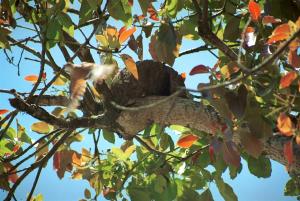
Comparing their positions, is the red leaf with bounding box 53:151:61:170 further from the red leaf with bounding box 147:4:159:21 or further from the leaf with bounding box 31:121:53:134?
the red leaf with bounding box 147:4:159:21

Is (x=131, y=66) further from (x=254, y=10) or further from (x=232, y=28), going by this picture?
(x=232, y=28)

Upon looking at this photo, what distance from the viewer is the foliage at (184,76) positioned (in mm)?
964

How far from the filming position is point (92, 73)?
51cm

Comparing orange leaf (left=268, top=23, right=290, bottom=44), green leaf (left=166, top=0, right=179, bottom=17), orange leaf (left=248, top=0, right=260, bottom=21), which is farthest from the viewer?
green leaf (left=166, top=0, right=179, bottom=17)

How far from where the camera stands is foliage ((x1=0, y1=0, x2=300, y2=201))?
96 centimetres

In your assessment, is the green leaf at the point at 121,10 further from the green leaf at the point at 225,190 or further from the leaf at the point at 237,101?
the green leaf at the point at 225,190

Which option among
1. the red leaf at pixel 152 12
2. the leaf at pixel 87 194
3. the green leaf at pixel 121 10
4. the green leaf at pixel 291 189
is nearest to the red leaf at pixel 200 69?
the green leaf at pixel 121 10

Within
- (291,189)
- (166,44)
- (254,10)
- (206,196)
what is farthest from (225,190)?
(254,10)

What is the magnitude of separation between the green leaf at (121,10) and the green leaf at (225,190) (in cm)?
69

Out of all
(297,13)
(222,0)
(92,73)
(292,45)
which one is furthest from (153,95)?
(92,73)

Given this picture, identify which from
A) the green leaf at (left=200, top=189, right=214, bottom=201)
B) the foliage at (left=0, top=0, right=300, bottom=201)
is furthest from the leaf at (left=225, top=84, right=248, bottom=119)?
the green leaf at (left=200, top=189, right=214, bottom=201)

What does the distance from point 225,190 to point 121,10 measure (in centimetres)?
76

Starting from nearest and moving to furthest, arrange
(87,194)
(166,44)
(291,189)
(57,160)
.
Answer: (166,44) → (57,160) → (291,189) → (87,194)

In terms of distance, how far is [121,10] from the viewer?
51.0 inches
